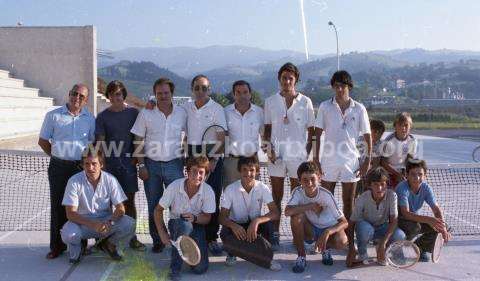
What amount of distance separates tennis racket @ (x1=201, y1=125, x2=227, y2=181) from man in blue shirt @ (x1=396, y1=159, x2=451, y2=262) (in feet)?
6.27

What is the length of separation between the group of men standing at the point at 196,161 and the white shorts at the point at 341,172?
10 millimetres

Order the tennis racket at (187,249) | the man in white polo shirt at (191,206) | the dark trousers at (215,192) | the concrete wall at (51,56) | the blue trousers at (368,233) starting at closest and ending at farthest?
the tennis racket at (187,249), the man in white polo shirt at (191,206), the blue trousers at (368,233), the dark trousers at (215,192), the concrete wall at (51,56)

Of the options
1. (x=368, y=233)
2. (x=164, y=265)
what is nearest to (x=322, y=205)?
(x=368, y=233)

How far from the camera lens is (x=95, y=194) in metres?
5.20

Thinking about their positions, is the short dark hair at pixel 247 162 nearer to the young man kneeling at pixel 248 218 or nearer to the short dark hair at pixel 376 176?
the young man kneeling at pixel 248 218

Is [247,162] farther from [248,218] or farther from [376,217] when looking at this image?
[376,217]

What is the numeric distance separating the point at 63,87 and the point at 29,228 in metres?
18.5

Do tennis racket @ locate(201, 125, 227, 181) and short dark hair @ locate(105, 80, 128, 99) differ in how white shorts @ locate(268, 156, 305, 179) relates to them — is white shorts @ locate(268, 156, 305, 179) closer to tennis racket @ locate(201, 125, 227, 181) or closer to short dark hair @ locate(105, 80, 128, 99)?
tennis racket @ locate(201, 125, 227, 181)

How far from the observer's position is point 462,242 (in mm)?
6078

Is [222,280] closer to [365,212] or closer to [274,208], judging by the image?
[274,208]

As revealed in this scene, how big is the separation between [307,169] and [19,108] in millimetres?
16352

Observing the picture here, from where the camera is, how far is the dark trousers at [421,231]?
17.3ft

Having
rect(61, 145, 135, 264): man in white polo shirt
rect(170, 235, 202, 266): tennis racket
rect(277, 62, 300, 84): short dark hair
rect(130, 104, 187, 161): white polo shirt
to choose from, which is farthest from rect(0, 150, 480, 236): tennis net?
rect(277, 62, 300, 84): short dark hair

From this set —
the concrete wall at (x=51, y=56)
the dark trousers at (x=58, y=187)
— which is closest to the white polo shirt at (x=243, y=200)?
the dark trousers at (x=58, y=187)
